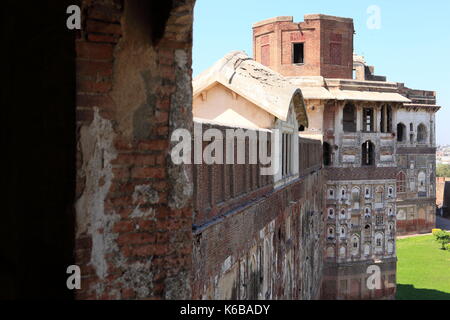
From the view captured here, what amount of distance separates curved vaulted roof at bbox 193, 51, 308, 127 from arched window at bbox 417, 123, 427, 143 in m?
25.5

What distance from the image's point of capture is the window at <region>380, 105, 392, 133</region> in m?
24.9

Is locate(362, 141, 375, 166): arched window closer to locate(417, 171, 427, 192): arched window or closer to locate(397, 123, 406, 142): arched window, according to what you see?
locate(397, 123, 406, 142): arched window

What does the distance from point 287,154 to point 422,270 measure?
1832 centimetres

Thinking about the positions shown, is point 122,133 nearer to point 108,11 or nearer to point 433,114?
point 108,11

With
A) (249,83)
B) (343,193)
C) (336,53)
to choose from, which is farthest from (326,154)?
Result: (249,83)

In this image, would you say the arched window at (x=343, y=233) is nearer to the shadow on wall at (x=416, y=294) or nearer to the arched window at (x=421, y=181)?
the shadow on wall at (x=416, y=294)

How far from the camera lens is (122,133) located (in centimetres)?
379

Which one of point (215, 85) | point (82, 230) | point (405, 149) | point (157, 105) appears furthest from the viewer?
point (405, 149)

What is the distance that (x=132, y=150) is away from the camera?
381cm

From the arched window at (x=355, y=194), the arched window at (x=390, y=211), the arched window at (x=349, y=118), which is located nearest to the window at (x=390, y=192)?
Answer: the arched window at (x=390, y=211)

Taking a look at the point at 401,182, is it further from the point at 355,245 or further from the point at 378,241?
the point at 355,245

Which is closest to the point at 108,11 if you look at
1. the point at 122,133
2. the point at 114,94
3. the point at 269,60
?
the point at 114,94

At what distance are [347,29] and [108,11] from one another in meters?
27.5

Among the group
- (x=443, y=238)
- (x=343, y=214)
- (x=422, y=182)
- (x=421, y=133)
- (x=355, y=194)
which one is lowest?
(x=443, y=238)
